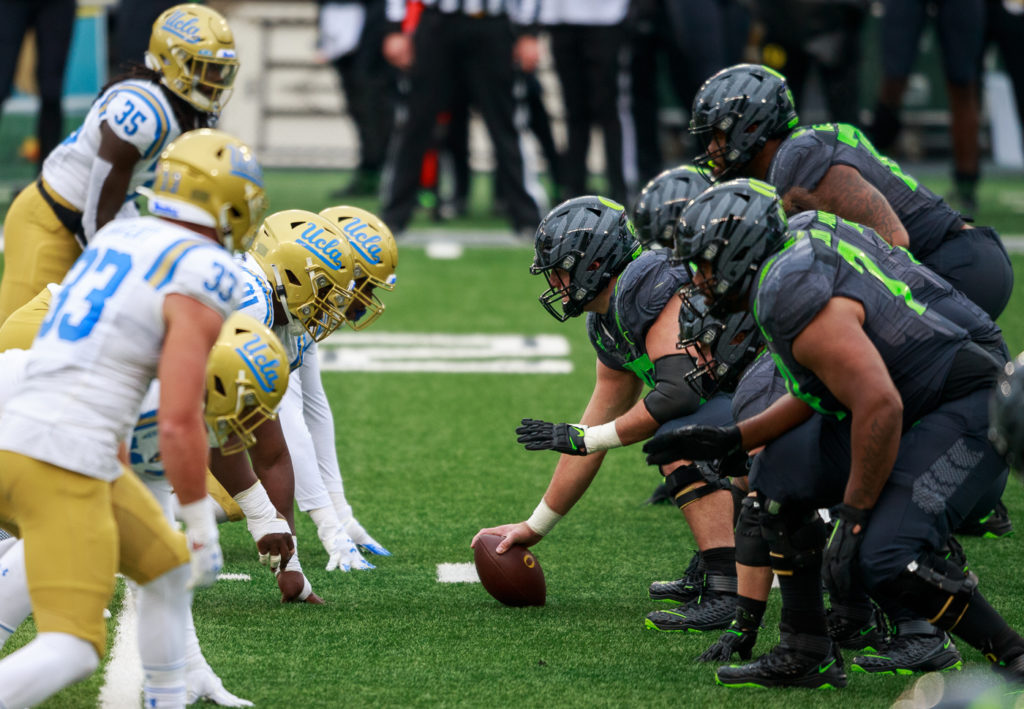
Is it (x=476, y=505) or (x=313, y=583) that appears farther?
(x=476, y=505)

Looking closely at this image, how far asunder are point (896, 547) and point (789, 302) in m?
0.68

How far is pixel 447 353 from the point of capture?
8.77 metres

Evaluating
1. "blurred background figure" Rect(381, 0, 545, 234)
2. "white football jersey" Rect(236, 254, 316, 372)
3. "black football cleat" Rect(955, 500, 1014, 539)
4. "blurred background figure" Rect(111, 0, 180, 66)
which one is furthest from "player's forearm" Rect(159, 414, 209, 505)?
"blurred background figure" Rect(381, 0, 545, 234)

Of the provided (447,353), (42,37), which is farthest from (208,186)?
(42,37)

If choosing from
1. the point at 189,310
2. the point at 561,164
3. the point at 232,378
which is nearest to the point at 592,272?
the point at 232,378

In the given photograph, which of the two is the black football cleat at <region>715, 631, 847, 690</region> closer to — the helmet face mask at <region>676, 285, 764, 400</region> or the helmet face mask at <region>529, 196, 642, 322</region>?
the helmet face mask at <region>676, 285, 764, 400</region>

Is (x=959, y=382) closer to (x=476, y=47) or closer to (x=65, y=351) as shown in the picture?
(x=65, y=351)

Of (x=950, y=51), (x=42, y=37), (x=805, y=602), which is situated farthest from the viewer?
(x=950, y=51)

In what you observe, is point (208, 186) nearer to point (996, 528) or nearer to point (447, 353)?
point (996, 528)

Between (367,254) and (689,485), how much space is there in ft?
4.49

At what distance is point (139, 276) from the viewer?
10.5 ft

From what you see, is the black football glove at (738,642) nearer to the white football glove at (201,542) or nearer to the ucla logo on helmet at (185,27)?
the white football glove at (201,542)

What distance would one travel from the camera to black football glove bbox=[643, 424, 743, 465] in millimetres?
3863

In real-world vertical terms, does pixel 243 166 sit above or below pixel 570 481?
above
